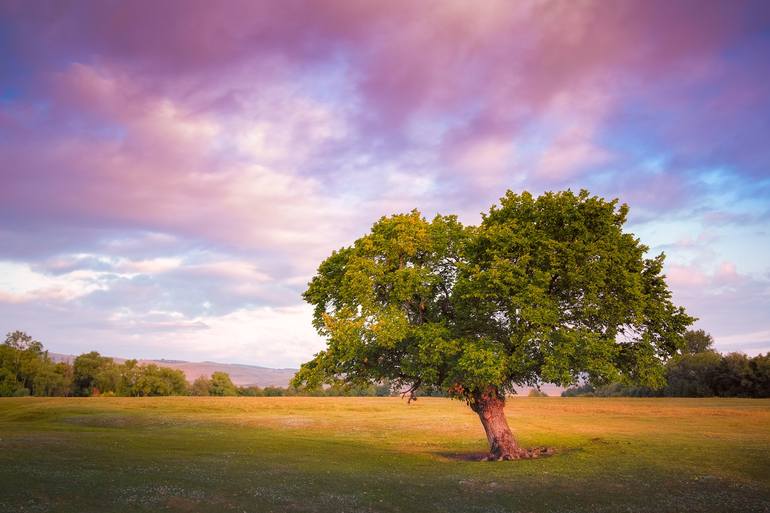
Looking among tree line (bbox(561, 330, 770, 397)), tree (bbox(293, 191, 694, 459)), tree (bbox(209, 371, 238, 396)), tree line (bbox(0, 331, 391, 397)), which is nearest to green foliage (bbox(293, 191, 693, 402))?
tree (bbox(293, 191, 694, 459))

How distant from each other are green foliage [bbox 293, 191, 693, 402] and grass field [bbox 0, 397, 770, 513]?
21.2ft

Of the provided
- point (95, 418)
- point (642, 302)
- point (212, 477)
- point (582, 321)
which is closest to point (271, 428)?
point (95, 418)

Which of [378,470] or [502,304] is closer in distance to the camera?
[378,470]

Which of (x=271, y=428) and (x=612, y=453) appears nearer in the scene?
(x=612, y=453)

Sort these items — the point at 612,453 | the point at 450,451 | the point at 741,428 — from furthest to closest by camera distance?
the point at 741,428 → the point at 450,451 → the point at 612,453

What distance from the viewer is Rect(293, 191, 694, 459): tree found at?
1476 inches

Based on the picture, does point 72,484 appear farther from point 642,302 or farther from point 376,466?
point 642,302

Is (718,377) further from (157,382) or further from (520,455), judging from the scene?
(157,382)

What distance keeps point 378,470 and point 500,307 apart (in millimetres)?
14380

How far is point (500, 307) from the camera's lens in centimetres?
3947

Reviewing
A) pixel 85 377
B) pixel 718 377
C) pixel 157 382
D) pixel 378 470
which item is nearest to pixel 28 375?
pixel 85 377

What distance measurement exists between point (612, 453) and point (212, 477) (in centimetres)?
3072

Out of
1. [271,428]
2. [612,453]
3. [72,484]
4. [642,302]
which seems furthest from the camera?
[271,428]

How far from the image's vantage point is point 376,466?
127 feet
